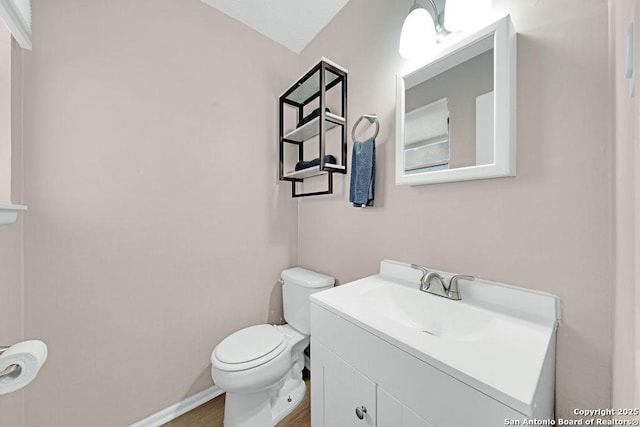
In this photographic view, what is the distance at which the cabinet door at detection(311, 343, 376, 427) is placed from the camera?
2.38ft

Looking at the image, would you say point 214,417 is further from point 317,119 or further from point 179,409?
point 317,119

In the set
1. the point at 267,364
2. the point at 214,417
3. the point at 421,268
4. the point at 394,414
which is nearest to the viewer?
the point at 394,414

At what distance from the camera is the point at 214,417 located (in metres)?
1.32

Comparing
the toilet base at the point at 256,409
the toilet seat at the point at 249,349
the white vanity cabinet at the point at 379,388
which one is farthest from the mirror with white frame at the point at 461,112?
the toilet base at the point at 256,409

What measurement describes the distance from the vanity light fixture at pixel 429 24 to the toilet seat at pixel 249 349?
5.12 ft

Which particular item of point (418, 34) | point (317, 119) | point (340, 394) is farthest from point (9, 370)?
point (418, 34)

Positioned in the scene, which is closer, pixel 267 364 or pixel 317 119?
pixel 267 364

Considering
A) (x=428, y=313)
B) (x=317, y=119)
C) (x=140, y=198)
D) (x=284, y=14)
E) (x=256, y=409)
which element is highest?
(x=284, y=14)

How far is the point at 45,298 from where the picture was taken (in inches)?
40.1

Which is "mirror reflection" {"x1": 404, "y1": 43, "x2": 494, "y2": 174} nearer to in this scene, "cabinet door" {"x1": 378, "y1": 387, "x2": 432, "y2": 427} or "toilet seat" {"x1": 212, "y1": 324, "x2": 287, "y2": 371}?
"cabinet door" {"x1": 378, "y1": 387, "x2": 432, "y2": 427}

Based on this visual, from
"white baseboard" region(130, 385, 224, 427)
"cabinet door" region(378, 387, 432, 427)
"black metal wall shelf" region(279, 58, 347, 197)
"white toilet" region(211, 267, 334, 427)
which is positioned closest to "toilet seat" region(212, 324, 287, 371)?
"white toilet" region(211, 267, 334, 427)

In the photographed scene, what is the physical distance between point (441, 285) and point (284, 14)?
180cm

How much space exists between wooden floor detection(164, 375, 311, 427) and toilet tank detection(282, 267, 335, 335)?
16.3 inches

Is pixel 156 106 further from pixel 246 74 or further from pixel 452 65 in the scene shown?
pixel 452 65
